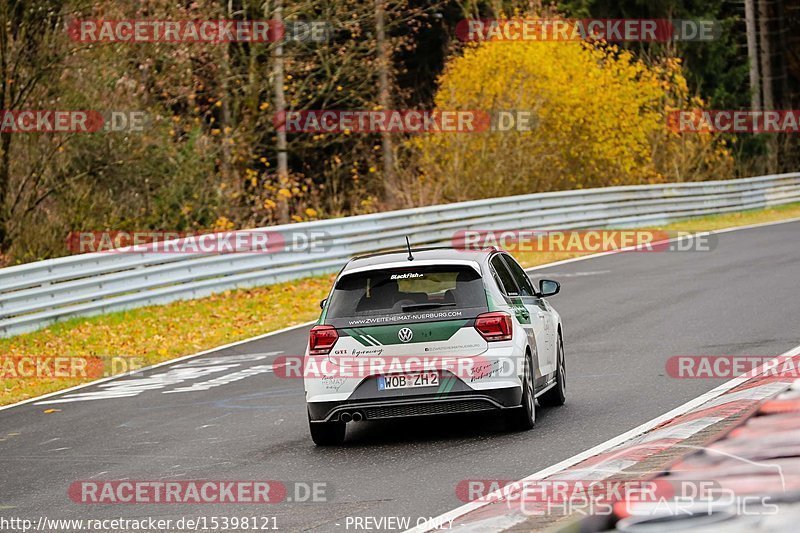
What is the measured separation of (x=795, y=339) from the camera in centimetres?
1394

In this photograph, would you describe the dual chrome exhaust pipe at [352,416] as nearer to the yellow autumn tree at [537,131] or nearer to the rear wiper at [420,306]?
the rear wiper at [420,306]

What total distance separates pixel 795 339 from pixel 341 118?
78.2 feet

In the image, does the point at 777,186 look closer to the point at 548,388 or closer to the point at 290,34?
the point at 290,34

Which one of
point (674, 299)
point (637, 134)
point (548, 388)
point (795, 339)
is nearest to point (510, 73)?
point (637, 134)

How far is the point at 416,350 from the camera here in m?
9.97

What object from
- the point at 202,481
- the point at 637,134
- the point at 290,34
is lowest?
the point at 202,481

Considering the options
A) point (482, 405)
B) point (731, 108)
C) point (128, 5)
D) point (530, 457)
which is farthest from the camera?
point (731, 108)

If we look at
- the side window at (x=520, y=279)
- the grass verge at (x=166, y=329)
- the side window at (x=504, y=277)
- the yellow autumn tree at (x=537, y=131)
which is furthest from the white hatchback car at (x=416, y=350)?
the yellow autumn tree at (x=537, y=131)

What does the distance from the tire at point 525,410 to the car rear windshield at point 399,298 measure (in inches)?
25.0

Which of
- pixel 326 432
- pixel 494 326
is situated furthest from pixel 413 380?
pixel 326 432

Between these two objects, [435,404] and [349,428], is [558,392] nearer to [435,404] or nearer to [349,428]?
[349,428]

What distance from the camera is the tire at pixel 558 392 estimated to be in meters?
11.6

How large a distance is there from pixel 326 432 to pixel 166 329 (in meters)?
9.67

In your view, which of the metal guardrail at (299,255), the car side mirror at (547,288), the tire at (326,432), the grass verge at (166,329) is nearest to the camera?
the tire at (326,432)
